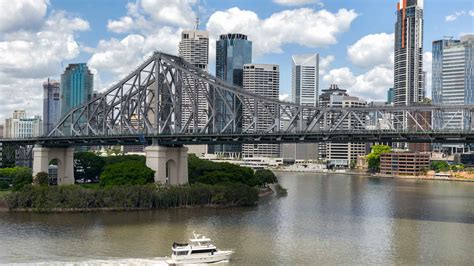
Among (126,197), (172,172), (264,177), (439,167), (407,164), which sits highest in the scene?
(172,172)

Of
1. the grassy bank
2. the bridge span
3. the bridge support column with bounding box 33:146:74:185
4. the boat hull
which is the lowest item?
the boat hull

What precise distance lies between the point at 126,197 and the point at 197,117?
19.9 meters

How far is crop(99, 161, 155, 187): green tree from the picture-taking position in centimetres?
6994

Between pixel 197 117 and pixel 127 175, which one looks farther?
pixel 197 117

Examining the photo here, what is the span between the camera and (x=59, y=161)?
8919cm

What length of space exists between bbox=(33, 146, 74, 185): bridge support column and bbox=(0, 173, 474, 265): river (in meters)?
26.4

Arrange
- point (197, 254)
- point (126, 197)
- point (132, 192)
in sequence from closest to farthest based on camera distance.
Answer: point (197, 254), point (126, 197), point (132, 192)

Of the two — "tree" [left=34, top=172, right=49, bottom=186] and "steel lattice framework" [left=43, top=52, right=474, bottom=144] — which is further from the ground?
"steel lattice framework" [left=43, top=52, right=474, bottom=144]

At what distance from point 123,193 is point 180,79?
22329 millimetres

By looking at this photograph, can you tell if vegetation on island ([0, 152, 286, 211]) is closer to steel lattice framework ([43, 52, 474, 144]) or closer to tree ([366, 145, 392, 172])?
steel lattice framework ([43, 52, 474, 144])

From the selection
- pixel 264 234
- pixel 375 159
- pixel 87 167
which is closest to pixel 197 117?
pixel 87 167

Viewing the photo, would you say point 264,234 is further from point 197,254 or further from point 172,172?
point 172,172

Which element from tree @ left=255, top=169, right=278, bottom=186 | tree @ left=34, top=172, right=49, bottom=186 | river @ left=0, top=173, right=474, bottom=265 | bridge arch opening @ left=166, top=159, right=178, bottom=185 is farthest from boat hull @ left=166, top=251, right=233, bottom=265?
tree @ left=255, top=169, right=278, bottom=186

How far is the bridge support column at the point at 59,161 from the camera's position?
86.3m
